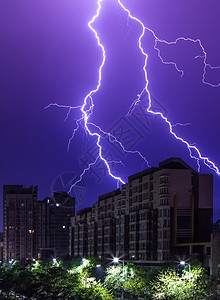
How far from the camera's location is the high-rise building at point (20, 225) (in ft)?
510

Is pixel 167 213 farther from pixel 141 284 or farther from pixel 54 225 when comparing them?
pixel 54 225

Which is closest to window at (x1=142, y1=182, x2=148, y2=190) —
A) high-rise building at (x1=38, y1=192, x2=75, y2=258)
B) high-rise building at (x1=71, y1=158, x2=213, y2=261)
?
high-rise building at (x1=71, y1=158, x2=213, y2=261)

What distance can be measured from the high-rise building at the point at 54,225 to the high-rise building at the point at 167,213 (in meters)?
88.5

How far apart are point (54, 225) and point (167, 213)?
10505 centimetres

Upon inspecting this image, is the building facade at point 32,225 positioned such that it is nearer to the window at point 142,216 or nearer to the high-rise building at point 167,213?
the high-rise building at point 167,213

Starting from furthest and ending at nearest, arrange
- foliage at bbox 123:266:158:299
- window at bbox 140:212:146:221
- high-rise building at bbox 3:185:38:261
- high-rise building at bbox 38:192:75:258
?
high-rise building at bbox 38:192:75:258 → high-rise building at bbox 3:185:38:261 → window at bbox 140:212:146:221 → foliage at bbox 123:266:158:299

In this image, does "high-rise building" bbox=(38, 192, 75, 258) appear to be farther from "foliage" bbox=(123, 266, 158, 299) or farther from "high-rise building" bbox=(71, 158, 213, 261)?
"foliage" bbox=(123, 266, 158, 299)

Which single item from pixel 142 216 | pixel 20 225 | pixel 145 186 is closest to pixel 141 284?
pixel 142 216

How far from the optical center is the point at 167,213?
66.1 m

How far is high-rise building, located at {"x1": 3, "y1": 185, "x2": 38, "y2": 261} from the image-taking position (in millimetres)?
155500

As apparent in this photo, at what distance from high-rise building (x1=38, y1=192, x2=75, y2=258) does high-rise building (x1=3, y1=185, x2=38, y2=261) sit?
149 inches

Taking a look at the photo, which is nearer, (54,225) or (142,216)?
(142,216)

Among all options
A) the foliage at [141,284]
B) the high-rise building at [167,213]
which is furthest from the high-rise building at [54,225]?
the foliage at [141,284]

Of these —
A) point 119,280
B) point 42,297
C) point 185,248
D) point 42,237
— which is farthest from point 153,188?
point 42,237
